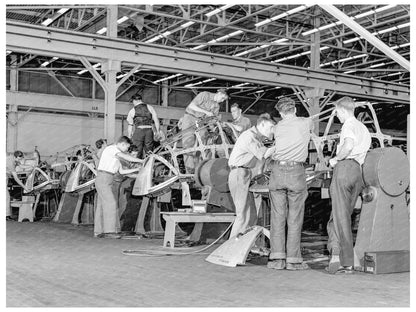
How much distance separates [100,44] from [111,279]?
423 inches

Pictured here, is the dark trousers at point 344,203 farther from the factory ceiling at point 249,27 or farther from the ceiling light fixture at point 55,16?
the ceiling light fixture at point 55,16

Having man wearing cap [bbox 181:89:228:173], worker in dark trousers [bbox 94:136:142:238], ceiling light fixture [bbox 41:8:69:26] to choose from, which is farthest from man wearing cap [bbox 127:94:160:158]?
ceiling light fixture [bbox 41:8:69:26]

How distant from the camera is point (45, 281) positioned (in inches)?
233

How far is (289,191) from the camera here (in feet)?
23.5

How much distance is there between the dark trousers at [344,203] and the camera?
22.5ft

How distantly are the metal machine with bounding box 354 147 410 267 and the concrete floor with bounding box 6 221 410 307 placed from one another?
0.44 meters

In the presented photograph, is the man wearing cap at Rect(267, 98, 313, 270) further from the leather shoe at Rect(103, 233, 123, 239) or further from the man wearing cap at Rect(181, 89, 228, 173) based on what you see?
the man wearing cap at Rect(181, 89, 228, 173)

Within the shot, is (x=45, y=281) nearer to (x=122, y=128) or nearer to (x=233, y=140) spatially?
(x=233, y=140)

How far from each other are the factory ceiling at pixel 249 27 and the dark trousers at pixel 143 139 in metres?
5.26

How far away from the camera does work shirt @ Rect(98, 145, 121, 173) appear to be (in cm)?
1111

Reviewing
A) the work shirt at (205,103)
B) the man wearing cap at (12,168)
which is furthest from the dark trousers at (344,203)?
the man wearing cap at (12,168)

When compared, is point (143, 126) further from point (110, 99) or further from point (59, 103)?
point (59, 103)

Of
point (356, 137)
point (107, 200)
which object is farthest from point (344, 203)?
point (107, 200)
